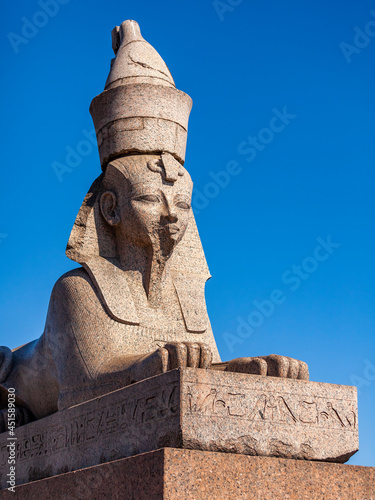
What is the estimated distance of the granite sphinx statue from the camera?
5.52 metres

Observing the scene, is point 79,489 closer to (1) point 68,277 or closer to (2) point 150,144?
(1) point 68,277

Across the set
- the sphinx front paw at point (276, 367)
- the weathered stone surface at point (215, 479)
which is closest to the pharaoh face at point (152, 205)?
the sphinx front paw at point (276, 367)

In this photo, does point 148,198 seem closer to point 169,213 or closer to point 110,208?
point 169,213

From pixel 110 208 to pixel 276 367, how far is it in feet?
6.52

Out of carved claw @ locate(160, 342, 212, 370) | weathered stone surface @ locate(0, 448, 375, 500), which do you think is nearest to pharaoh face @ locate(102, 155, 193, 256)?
carved claw @ locate(160, 342, 212, 370)

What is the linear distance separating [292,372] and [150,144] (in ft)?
7.15

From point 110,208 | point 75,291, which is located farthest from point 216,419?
point 110,208

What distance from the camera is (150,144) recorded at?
19.8ft

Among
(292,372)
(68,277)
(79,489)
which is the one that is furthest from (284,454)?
(68,277)

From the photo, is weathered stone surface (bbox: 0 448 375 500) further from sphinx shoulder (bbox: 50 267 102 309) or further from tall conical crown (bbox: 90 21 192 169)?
tall conical crown (bbox: 90 21 192 169)

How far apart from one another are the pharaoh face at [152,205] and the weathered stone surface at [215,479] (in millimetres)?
1856

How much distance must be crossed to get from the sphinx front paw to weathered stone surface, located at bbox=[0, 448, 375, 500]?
1.86ft

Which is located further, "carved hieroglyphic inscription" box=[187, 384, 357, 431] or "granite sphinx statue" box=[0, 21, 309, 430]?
"granite sphinx statue" box=[0, 21, 309, 430]

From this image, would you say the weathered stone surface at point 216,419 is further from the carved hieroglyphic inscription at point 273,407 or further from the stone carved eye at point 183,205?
the stone carved eye at point 183,205
